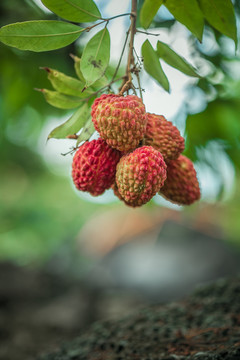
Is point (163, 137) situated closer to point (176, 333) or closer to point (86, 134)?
point (86, 134)

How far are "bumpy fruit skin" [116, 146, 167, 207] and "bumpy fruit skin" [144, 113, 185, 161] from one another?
0.18 ft

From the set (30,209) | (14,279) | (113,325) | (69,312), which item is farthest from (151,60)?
(30,209)

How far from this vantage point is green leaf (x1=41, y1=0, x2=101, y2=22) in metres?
0.68

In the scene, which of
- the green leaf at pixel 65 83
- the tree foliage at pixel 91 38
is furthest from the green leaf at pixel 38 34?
the green leaf at pixel 65 83

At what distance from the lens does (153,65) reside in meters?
0.76

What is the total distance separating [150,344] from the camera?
1123mm

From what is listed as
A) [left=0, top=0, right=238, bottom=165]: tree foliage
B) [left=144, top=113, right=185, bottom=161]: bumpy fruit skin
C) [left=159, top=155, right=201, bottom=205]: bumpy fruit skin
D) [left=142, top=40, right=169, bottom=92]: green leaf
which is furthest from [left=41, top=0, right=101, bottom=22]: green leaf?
[left=159, top=155, right=201, bottom=205]: bumpy fruit skin

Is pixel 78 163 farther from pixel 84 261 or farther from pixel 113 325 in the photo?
pixel 84 261

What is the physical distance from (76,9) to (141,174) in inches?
12.5

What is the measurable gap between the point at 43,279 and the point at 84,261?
1.39 meters

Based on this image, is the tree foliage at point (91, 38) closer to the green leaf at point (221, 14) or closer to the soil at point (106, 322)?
the green leaf at point (221, 14)

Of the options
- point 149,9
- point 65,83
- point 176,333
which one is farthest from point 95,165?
point 176,333

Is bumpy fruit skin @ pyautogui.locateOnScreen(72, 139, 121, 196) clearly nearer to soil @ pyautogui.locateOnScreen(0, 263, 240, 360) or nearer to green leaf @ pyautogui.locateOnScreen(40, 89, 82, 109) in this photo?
green leaf @ pyautogui.locateOnScreen(40, 89, 82, 109)

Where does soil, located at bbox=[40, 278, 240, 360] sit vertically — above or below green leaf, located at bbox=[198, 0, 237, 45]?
below
